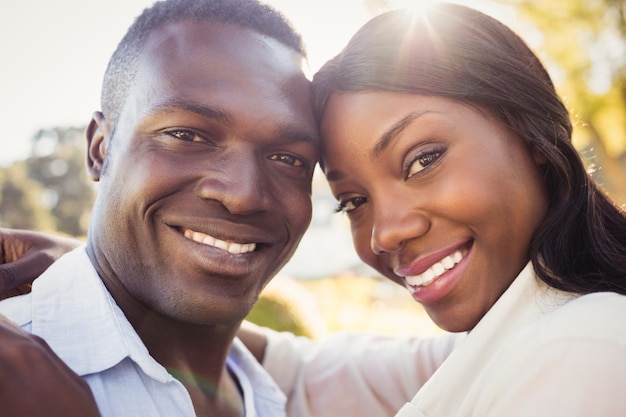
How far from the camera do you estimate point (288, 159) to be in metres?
2.64

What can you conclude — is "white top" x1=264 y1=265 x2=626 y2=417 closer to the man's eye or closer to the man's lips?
the man's lips

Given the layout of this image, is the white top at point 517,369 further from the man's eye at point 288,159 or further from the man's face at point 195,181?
the man's eye at point 288,159

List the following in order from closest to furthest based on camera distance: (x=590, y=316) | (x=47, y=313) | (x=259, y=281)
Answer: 1. (x=590, y=316)
2. (x=47, y=313)
3. (x=259, y=281)

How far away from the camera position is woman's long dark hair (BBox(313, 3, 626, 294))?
232 cm

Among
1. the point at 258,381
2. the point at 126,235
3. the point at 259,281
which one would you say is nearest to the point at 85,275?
the point at 126,235

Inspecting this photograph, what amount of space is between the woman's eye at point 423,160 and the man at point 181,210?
18.3 inches

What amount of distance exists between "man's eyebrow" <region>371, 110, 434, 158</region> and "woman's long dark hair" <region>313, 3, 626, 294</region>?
4.1 inches

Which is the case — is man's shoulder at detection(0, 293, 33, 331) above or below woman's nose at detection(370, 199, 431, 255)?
below

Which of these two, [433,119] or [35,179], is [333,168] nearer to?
[433,119]

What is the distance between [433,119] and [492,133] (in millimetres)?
242

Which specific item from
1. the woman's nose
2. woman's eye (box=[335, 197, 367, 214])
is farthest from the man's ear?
the woman's nose

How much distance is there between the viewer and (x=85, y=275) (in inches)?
91.1

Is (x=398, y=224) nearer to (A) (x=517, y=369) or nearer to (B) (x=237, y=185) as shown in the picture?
(B) (x=237, y=185)

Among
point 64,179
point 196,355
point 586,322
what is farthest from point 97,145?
point 64,179
